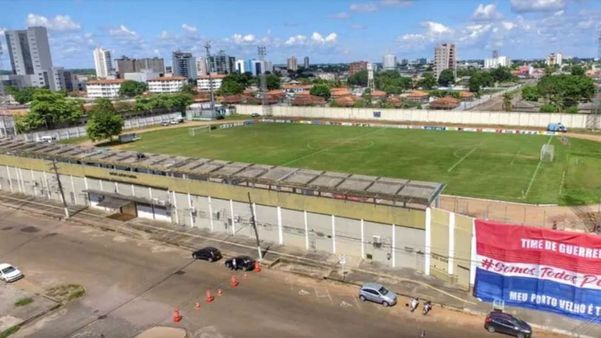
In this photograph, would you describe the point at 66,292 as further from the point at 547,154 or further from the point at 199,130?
the point at 199,130

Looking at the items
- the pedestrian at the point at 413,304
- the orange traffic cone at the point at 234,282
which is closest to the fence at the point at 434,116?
the pedestrian at the point at 413,304

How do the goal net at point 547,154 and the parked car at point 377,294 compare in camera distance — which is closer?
the parked car at point 377,294

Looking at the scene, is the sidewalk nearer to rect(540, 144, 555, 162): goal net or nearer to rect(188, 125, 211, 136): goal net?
rect(540, 144, 555, 162): goal net

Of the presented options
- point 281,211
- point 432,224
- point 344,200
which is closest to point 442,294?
point 432,224

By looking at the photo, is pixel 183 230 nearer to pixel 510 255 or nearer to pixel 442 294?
pixel 442 294

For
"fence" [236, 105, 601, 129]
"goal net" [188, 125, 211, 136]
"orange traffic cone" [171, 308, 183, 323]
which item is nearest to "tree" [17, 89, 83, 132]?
"goal net" [188, 125, 211, 136]

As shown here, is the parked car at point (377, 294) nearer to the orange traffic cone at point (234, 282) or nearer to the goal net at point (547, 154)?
the orange traffic cone at point (234, 282)

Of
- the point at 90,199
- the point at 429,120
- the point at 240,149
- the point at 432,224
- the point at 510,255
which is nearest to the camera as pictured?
the point at 510,255
